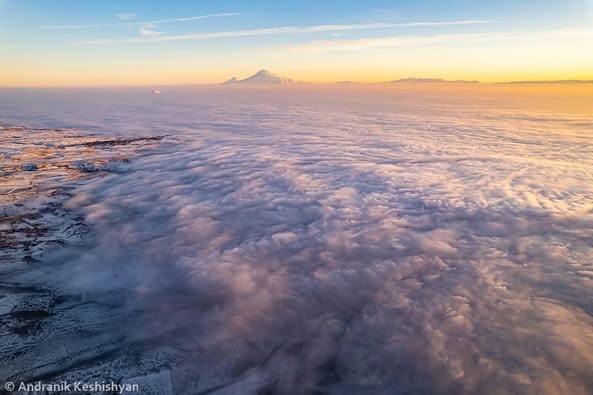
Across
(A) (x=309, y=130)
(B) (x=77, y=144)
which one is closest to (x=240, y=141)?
(A) (x=309, y=130)

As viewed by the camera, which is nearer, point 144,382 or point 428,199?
point 144,382

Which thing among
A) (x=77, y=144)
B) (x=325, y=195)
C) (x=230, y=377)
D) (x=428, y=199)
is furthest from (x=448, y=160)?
(x=77, y=144)

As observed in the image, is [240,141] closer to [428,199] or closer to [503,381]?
[428,199]

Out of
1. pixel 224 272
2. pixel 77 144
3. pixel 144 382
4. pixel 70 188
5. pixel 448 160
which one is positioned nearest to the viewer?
pixel 144 382

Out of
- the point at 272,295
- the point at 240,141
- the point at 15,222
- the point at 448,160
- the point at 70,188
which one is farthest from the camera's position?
the point at 240,141

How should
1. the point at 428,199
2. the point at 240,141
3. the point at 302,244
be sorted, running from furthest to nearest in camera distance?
1. the point at 240,141
2. the point at 428,199
3. the point at 302,244

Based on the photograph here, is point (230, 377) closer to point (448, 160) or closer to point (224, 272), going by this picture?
point (224, 272)
